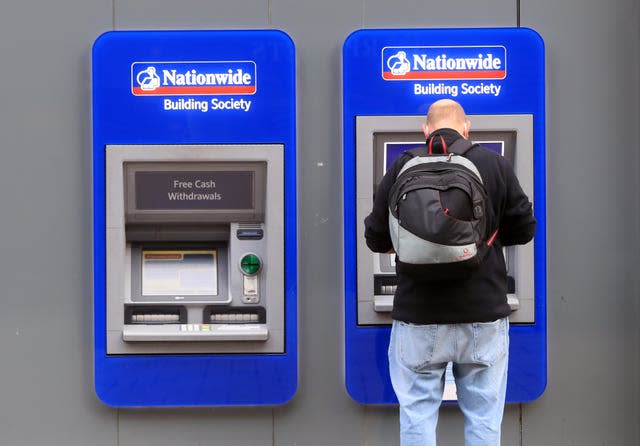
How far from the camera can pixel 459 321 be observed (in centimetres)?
269

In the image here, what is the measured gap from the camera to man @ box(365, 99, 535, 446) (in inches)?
106

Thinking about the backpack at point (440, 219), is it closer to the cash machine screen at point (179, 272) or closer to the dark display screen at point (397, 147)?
the dark display screen at point (397, 147)

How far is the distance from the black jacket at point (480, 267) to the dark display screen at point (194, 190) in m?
0.74

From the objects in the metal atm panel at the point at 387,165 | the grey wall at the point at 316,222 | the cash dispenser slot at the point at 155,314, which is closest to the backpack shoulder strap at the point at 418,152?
the metal atm panel at the point at 387,165

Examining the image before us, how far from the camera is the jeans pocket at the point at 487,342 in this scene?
107 inches

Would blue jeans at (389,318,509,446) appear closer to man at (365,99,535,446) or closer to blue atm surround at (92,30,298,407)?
man at (365,99,535,446)

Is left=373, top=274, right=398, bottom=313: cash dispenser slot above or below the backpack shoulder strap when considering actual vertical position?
below

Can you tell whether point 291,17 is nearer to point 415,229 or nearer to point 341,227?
point 341,227

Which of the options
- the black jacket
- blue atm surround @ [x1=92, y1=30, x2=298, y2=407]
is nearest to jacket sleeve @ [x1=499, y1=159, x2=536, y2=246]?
the black jacket

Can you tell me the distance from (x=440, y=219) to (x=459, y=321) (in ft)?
1.29

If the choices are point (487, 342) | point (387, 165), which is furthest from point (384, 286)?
point (487, 342)

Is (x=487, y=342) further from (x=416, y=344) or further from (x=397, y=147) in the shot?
(x=397, y=147)
